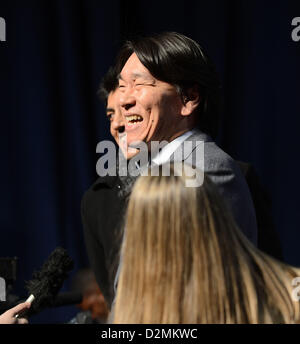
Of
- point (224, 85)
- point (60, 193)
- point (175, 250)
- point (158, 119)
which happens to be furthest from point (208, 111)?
point (60, 193)

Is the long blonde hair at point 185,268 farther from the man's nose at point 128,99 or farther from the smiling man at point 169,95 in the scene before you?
the man's nose at point 128,99

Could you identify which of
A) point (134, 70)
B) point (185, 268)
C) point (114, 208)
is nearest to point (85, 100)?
point (114, 208)

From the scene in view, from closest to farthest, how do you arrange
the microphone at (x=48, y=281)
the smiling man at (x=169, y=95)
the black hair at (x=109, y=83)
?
the smiling man at (x=169, y=95), the microphone at (x=48, y=281), the black hair at (x=109, y=83)

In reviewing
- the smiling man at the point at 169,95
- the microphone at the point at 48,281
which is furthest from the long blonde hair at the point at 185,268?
the microphone at the point at 48,281

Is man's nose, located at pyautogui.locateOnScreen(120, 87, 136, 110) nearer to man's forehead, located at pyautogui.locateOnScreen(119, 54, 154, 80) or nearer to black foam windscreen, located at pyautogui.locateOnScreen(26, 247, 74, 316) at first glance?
man's forehead, located at pyautogui.locateOnScreen(119, 54, 154, 80)

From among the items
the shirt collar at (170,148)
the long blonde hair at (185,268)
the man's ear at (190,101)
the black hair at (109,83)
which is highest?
the black hair at (109,83)

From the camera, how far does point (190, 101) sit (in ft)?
3.83

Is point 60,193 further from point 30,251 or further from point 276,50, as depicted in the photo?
point 276,50

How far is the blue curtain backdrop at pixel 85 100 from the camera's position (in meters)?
2.17

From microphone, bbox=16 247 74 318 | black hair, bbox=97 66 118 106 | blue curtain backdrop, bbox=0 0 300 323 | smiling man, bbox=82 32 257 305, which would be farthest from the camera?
blue curtain backdrop, bbox=0 0 300 323

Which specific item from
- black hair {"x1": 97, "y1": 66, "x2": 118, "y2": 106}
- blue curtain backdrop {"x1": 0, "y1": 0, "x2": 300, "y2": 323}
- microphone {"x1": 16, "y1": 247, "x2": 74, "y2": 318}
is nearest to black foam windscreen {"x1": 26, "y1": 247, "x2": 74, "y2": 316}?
microphone {"x1": 16, "y1": 247, "x2": 74, "y2": 318}

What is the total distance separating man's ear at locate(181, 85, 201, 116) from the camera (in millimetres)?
1164

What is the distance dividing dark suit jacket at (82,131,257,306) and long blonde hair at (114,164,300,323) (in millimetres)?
139

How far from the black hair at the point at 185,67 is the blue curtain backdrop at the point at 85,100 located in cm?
101
